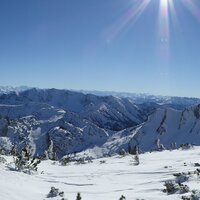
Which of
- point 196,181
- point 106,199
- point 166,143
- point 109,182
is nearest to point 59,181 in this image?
point 109,182

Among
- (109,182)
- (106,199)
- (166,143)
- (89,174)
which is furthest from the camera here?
(166,143)

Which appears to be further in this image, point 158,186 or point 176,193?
point 158,186

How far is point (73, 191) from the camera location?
19.2 meters

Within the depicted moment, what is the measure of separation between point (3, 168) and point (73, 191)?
611 centimetres

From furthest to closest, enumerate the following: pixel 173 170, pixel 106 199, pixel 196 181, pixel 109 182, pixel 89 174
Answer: pixel 89 174 → pixel 173 170 → pixel 109 182 → pixel 196 181 → pixel 106 199

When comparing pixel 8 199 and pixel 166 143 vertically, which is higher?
pixel 8 199

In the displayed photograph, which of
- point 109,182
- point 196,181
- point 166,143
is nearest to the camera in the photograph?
point 196,181

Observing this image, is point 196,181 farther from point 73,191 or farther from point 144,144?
point 144,144

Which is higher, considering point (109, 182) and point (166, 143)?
point (109, 182)

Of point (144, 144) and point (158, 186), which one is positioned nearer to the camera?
point (158, 186)

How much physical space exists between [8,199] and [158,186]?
7266mm

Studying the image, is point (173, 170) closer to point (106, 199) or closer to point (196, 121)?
point (106, 199)

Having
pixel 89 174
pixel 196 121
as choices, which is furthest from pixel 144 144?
pixel 89 174

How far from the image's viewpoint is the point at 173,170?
24016 mm
